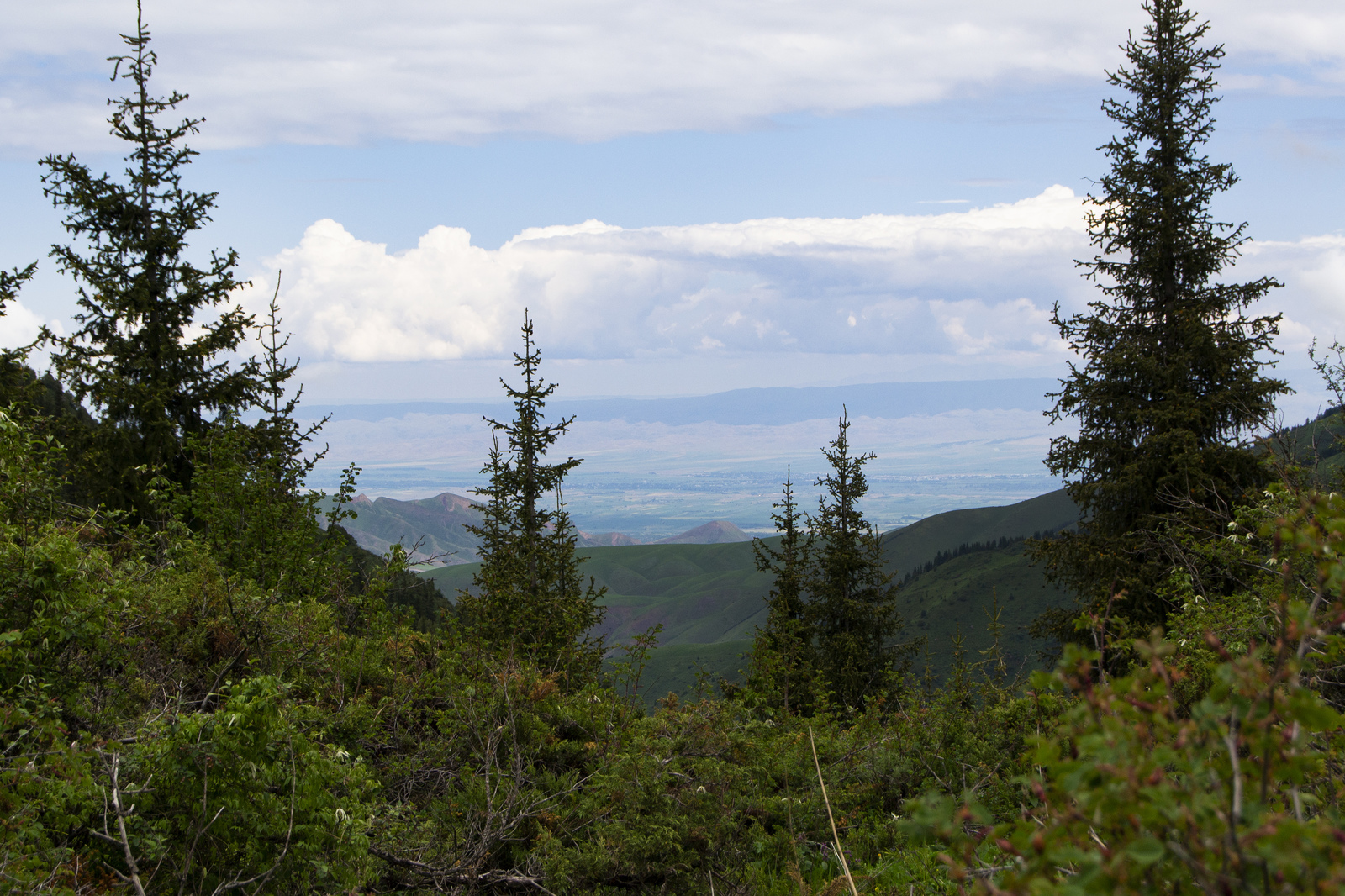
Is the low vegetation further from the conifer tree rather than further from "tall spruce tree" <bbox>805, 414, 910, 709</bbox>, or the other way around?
"tall spruce tree" <bbox>805, 414, 910, 709</bbox>

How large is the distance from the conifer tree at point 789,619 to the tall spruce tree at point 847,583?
0.61 metres

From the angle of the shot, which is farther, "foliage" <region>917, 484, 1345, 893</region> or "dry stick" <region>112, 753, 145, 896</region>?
"dry stick" <region>112, 753, 145, 896</region>

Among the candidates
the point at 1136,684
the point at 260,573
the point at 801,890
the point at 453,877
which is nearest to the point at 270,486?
the point at 260,573

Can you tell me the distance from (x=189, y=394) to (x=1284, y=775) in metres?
20.0

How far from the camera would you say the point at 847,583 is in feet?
109

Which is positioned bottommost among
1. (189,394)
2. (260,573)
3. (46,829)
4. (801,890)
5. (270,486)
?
(801,890)

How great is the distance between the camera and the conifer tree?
22036mm

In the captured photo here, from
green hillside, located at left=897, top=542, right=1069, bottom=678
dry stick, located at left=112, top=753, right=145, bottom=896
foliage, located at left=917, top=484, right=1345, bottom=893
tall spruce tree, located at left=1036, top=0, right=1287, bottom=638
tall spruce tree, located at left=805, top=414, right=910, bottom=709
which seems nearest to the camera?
foliage, located at left=917, top=484, right=1345, bottom=893

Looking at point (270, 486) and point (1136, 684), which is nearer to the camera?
point (1136, 684)

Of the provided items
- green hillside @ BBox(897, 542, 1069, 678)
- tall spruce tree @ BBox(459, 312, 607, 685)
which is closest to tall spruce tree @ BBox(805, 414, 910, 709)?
tall spruce tree @ BBox(459, 312, 607, 685)

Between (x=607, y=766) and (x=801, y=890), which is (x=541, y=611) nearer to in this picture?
(x=607, y=766)

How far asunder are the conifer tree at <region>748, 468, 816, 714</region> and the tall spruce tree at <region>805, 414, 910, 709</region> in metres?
0.61

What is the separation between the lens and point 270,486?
522 inches

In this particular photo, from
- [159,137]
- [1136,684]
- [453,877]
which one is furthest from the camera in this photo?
[159,137]
